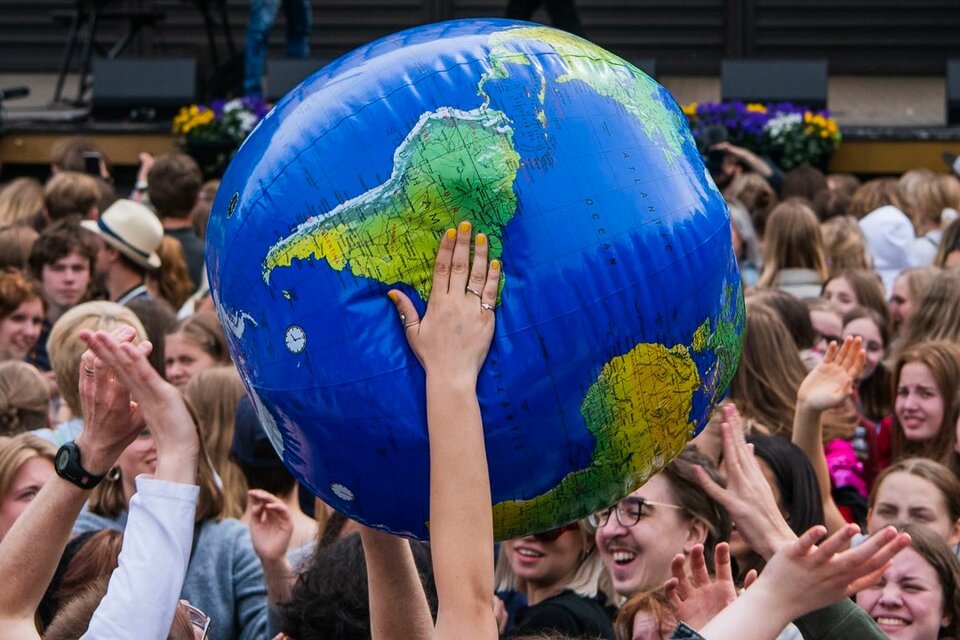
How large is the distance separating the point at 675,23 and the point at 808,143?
16.8 feet

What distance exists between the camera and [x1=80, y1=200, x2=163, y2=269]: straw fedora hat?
5621 millimetres

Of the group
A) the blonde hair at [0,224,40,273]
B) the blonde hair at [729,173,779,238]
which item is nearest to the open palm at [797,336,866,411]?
the blonde hair at [0,224,40,273]

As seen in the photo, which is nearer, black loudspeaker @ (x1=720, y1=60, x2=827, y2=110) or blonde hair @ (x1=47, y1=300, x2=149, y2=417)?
blonde hair @ (x1=47, y1=300, x2=149, y2=417)

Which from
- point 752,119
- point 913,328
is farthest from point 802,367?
point 752,119

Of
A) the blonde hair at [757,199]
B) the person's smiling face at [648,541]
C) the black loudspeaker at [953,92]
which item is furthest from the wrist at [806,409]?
the black loudspeaker at [953,92]

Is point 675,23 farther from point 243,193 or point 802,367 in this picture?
point 243,193

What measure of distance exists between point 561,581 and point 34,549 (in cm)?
123

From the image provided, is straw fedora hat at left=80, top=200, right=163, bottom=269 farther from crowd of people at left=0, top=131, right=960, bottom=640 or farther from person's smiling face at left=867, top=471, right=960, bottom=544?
person's smiling face at left=867, top=471, right=960, bottom=544

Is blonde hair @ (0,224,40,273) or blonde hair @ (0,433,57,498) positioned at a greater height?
blonde hair @ (0,433,57,498)

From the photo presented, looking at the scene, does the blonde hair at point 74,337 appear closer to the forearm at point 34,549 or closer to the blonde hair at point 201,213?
the forearm at point 34,549

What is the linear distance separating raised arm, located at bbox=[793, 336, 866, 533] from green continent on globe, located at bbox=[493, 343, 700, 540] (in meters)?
1.27

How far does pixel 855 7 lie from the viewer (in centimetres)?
1480

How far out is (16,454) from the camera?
325 centimetres

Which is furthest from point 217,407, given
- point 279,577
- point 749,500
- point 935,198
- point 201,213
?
point 935,198
